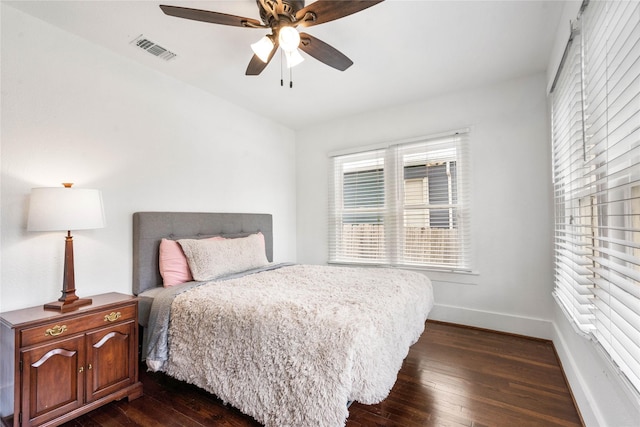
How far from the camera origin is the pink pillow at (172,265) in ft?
8.33

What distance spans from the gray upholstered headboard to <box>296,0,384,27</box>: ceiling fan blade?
2.05 metres

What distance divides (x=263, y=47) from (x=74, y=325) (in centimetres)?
209

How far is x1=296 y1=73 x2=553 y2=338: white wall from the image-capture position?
292 centimetres

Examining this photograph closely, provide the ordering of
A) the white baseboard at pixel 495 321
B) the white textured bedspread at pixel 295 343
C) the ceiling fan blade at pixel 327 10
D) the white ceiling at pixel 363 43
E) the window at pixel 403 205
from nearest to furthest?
the white textured bedspread at pixel 295 343 → the ceiling fan blade at pixel 327 10 → the white ceiling at pixel 363 43 → the white baseboard at pixel 495 321 → the window at pixel 403 205

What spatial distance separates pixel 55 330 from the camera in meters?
1.68

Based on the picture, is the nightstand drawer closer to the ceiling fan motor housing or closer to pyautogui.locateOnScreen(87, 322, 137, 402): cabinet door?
pyautogui.locateOnScreen(87, 322, 137, 402): cabinet door

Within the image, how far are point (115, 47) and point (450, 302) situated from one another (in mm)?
4153

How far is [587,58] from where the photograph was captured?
5.33 feet

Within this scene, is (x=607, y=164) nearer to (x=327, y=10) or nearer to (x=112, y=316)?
(x=327, y=10)

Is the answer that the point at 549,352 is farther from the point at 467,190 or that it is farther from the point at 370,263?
the point at 370,263

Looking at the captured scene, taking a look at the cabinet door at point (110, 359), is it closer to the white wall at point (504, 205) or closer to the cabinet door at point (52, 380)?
the cabinet door at point (52, 380)

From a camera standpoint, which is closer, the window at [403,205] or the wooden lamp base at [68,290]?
the wooden lamp base at [68,290]

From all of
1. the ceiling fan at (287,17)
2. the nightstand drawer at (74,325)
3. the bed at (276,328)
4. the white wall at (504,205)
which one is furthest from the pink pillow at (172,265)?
the white wall at (504,205)

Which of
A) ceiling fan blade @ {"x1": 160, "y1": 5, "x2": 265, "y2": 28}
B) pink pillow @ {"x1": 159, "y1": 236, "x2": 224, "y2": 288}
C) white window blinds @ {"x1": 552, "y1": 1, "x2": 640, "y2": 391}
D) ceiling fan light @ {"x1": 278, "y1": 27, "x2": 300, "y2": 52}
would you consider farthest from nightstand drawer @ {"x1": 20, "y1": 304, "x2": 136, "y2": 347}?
white window blinds @ {"x1": 552, "y1": 1, "x2": 640, "y2": 391}
